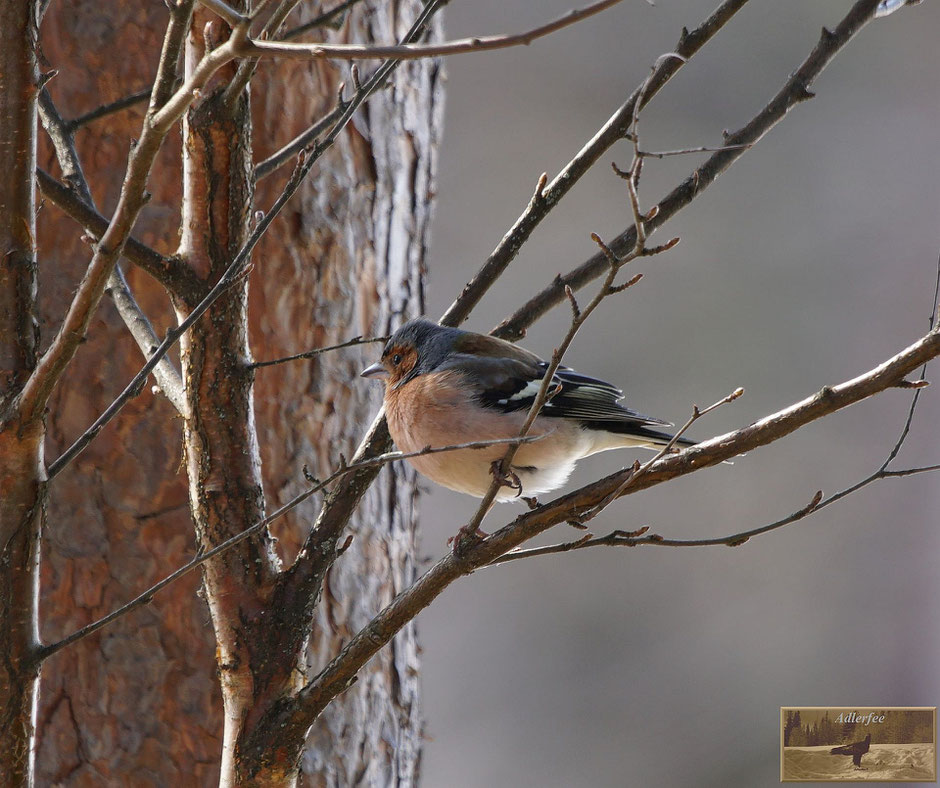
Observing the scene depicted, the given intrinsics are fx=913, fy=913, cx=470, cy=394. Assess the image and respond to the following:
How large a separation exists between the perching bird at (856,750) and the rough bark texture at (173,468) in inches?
37.8

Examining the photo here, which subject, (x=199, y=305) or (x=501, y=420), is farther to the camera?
(x=501, y=420)

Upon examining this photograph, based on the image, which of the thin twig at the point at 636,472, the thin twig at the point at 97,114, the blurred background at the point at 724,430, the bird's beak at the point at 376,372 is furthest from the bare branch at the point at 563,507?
the blurred background at the point at 724,430

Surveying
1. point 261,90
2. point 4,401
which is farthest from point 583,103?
point 4,401

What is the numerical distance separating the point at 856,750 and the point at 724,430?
5.38 ft

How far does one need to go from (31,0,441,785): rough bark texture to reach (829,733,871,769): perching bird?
0.96 m

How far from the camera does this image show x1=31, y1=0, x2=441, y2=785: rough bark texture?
1.96 m

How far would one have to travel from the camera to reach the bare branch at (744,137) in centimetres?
160

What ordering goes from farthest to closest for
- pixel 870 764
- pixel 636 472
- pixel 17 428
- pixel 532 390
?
pixel 870 764 → pixel 532 390 → pixel 636 472 → pixel 17 428

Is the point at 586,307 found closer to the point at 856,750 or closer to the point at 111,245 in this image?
the point at 111,245

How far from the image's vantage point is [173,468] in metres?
2.04

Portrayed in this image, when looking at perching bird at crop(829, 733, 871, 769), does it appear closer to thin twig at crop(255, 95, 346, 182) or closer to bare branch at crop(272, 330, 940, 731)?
bare branch at crop(272, 330, 940, 731)

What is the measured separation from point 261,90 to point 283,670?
136 centimetres

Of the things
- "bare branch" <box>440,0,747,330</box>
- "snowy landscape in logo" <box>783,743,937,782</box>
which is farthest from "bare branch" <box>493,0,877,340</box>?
"snowy landscape in logo" <box>783,743,937,782</box>

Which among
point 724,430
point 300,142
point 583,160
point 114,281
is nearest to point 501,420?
point 583,160
